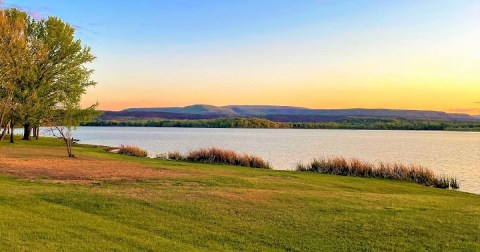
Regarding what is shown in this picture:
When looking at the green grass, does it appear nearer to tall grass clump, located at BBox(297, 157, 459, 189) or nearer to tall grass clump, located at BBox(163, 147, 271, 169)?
tall grass clump, located at BBox(297, 157, 459, 189)

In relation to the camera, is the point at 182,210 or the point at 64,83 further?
the point at 64,83

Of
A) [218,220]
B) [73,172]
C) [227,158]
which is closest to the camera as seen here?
[218,220]

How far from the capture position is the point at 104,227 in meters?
11.8

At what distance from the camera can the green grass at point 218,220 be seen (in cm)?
1094

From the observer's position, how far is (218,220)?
43.4 ft

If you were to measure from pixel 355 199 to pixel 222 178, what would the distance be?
8128 millimetres

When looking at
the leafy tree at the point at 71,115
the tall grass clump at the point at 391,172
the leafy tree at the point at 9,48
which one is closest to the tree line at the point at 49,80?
the leafy tree at the point at 71,115

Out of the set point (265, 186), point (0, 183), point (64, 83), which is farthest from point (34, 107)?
point (265, 186)

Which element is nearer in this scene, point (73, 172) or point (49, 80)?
point (73, 172)

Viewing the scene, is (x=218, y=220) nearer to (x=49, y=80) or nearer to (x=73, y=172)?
(x=73, y=172)

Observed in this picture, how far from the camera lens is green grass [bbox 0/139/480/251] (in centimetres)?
1094

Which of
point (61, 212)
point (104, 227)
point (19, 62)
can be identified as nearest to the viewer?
point (104, 227)

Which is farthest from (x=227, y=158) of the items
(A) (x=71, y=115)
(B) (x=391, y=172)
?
(A) (x=71, y=115)

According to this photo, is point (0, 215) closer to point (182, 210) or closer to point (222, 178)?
point (182, 210)
